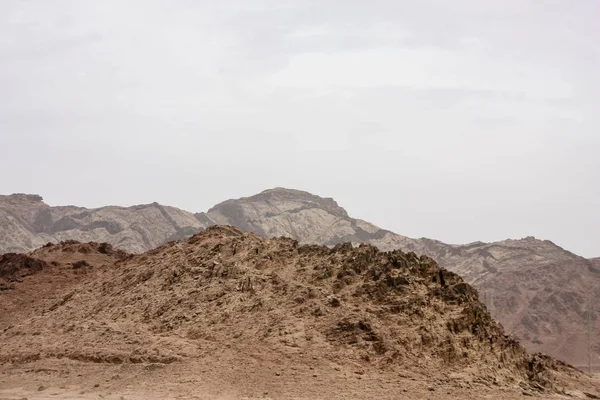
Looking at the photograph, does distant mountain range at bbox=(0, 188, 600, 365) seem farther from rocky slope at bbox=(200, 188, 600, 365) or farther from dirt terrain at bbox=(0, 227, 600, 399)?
dirt terrain at bbox=(0, 227, 600, 399)

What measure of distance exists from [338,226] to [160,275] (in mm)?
108253

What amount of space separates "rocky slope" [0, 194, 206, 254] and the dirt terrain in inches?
3164

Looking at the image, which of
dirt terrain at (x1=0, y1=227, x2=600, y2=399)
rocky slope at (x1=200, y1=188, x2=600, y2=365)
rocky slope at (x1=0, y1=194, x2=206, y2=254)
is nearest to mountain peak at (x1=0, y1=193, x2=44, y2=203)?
rocky slope at (x1=0, y1=194, x2=206, y2=254)

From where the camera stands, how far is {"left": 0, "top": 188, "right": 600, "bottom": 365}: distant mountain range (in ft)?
297

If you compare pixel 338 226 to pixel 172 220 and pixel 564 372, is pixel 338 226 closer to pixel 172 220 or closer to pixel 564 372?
pixel 172 220

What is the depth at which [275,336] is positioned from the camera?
23406mm

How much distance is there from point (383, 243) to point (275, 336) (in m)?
106

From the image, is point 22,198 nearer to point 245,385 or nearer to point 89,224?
point 89,224

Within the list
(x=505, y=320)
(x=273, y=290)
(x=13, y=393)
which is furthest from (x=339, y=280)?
(x=505, y=320)

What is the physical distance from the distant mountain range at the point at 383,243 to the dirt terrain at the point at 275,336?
57.1 meters

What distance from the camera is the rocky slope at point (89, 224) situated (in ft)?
362

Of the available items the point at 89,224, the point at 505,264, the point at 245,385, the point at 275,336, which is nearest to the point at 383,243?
the point at 505,264

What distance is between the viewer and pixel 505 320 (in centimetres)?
9369

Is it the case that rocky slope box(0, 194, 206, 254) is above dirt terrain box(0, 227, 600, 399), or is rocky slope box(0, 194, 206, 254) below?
above
